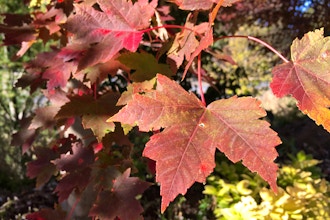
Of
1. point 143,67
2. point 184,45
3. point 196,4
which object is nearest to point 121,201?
point 143,67

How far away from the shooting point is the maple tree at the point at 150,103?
843 mm

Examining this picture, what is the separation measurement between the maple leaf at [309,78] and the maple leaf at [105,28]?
1.28 feet

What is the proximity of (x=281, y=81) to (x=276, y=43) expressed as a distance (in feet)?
12.4

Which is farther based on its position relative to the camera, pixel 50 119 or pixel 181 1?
pixel 50 119

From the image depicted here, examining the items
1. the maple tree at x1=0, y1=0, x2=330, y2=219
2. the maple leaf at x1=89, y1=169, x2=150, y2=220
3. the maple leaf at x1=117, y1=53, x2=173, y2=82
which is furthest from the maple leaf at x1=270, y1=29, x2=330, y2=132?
the maple leaf at x1=89, y1=169, x2=150, y2=220

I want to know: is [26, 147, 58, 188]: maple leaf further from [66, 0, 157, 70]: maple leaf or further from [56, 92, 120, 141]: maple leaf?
[66, 0, 157, 70]: maple leaf

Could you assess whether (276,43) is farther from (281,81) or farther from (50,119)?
(281,81)

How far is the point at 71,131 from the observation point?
1.96m

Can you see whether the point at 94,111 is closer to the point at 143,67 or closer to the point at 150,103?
the point at 143,67

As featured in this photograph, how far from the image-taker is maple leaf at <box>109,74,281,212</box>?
2.72 ft

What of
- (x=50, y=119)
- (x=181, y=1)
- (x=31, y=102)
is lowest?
(x=31, y=102)

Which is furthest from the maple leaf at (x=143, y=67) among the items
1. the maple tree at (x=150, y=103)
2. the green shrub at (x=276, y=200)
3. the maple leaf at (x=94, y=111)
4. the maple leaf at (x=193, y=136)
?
the green shrub at (x=276, y=200)

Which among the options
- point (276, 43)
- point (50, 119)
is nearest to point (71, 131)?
point (50, 119)

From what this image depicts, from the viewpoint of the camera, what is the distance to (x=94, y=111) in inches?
Result: 49.1
